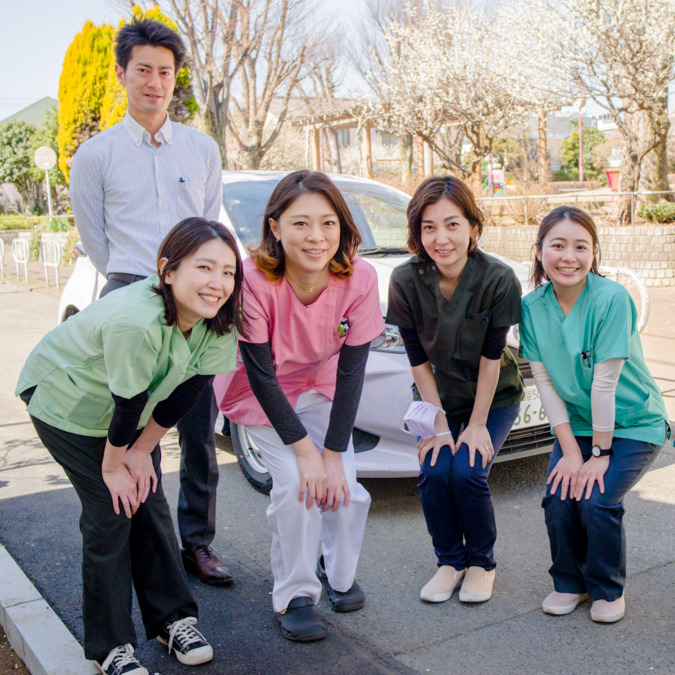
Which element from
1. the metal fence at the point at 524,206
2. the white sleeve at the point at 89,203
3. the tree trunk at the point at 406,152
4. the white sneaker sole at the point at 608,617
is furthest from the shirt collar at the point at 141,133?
the tree trunk at the point at 406,152

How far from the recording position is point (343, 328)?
3.02 m

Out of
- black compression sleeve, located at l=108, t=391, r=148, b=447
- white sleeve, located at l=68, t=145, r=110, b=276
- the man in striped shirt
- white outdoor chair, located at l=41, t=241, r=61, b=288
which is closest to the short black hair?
the man in striped shirt

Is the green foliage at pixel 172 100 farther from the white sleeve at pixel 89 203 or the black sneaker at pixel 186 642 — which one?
the black sneaker at pixel 186 642

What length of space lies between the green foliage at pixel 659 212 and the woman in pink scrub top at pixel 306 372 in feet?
36.3

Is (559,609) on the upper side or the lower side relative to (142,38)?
lower

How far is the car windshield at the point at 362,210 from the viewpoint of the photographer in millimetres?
4766

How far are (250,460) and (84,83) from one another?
16347 millimetres

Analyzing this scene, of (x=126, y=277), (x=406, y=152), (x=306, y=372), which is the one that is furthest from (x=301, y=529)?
(x=406, y=152)

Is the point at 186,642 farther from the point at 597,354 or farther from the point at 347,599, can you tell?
the point at 597,354

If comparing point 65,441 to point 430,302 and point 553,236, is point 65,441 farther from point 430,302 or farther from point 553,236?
point 553,236

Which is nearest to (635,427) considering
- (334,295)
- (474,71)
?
(334,295)

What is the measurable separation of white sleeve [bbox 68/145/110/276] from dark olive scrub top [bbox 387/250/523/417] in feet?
4.34

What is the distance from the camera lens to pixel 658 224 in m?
12.9

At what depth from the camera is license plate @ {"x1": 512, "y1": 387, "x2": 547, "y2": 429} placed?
153 inches
